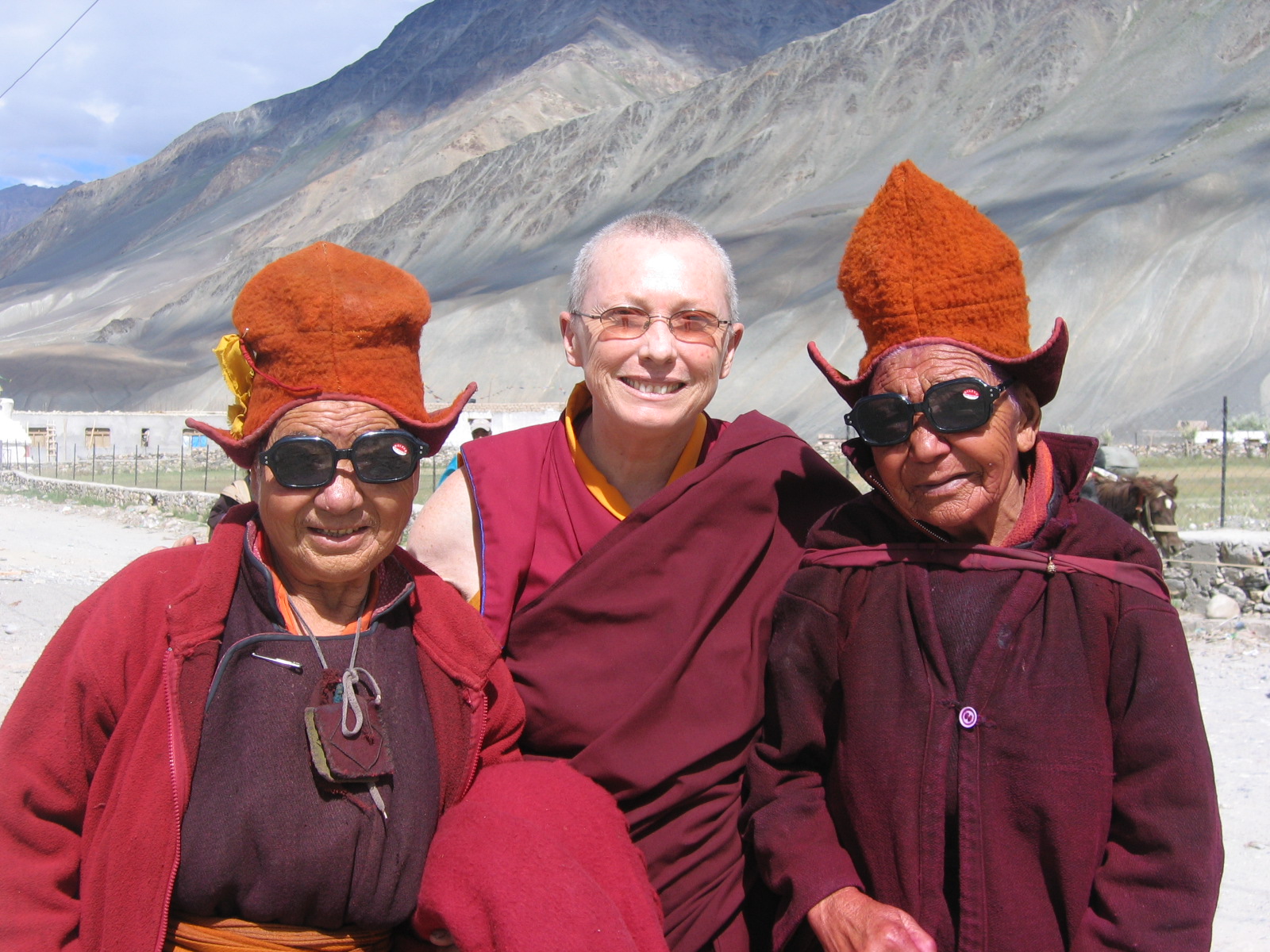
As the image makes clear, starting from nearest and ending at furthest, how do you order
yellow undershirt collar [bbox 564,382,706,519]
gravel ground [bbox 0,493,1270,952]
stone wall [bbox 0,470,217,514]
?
yellow undershirt collar [bbox 564,382,706,519] → gravel ground [bbox 0,493,1270,952] → stone wall [bbox 0,470,217,514]

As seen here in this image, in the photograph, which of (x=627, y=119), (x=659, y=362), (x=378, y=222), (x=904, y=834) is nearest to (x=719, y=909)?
(x=904, y=834)

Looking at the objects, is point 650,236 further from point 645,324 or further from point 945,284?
point 945,284

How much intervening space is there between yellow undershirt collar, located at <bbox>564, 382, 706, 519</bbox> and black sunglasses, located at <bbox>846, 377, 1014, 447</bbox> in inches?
24.9

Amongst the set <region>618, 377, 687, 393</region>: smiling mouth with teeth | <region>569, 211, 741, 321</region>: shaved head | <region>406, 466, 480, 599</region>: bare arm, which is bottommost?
<region>406, 466, 480, 599</region>: bare arm

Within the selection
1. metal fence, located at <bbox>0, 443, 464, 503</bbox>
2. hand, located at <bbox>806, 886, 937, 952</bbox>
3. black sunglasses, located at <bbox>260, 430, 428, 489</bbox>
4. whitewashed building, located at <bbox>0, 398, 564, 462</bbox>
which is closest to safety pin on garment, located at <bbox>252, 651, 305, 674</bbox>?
black sunglasses, located at <bbox>260, 430, 428, 489</bbox>

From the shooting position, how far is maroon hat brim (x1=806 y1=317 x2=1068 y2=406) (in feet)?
5.95

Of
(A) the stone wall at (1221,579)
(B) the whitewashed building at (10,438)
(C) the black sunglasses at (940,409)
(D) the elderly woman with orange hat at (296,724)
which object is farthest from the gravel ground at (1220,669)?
(B) the whitewashed building at (10,438)

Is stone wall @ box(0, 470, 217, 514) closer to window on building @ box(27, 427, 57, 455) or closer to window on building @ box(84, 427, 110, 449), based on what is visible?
window on building @ box(27, 427, 57, 455)

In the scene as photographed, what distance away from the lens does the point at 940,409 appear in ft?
5.93

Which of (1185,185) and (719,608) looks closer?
(719,608)

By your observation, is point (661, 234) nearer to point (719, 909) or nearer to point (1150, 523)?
point (719, 909)

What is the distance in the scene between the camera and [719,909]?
6.74ft

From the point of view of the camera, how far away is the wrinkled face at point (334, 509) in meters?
1.83

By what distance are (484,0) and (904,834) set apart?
135 m
